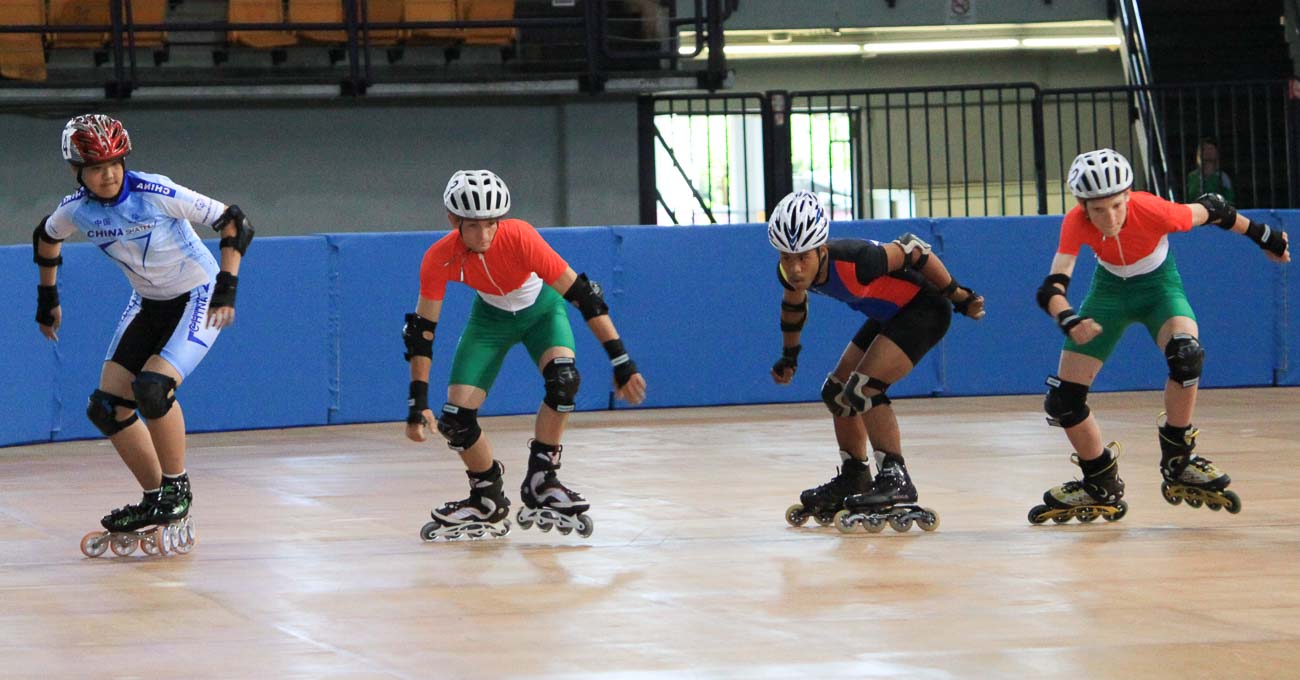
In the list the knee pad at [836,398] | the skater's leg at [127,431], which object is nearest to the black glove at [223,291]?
the skater's leg at [127,431]

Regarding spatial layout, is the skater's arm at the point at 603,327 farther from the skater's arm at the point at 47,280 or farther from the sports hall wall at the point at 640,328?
the sports hall wall at the point at 640,328

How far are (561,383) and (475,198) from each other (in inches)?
38.9

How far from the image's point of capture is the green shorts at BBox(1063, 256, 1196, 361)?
9.12 meters

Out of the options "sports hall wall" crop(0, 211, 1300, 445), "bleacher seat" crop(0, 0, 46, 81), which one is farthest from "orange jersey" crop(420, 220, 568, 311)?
"bleacher seat" crop(0, 0, 46, 81)

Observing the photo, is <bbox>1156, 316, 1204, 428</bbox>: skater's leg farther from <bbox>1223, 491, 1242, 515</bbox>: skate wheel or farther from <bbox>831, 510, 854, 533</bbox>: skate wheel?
<bbox>831, 510, 854, 533</bbox>: skate wheel

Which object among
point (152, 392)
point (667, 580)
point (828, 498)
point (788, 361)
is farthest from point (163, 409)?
point (828, 498)

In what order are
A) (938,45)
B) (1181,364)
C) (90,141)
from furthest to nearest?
(938,45)
(1181,364)
(90,141)

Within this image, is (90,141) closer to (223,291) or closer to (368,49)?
(223,291)

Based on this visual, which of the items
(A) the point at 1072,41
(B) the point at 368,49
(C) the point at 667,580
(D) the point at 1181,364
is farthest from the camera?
(A) the point at 1072,41

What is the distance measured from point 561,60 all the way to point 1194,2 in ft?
30.3

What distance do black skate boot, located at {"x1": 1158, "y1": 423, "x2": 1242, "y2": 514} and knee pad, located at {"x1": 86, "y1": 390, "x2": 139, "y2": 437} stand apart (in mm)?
5100

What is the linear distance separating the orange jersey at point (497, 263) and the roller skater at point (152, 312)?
922mm

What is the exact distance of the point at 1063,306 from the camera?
28.3 ft

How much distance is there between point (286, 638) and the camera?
21.4ft
